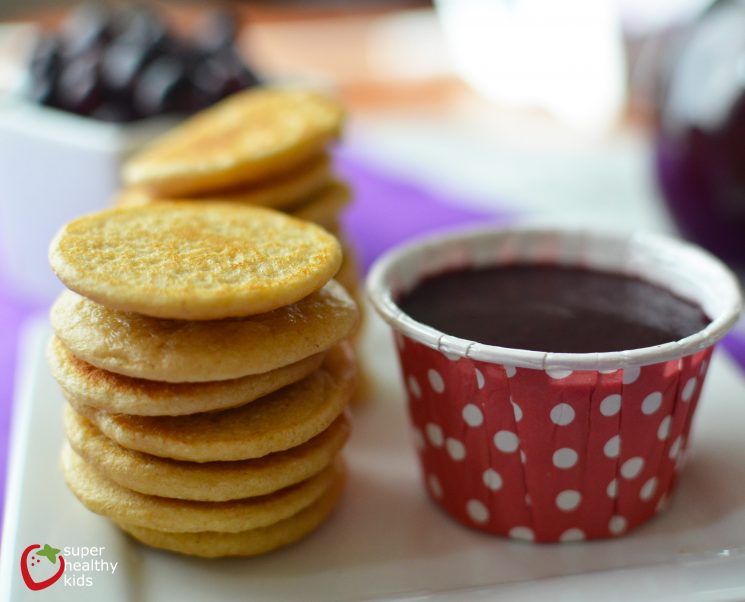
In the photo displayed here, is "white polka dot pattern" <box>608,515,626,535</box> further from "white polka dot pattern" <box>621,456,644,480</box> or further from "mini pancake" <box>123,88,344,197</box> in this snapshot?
"mini pancake" <box>123,88,344,197</box>

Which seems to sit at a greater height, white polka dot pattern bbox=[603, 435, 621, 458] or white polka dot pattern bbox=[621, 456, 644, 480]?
white polka dot pattern bbox=[603, 435, 621, 458]

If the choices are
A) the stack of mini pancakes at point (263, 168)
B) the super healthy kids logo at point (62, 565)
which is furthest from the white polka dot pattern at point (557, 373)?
the super healthy kids logo at point (62, 565)

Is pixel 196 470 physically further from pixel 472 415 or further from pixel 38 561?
pixel 472 415

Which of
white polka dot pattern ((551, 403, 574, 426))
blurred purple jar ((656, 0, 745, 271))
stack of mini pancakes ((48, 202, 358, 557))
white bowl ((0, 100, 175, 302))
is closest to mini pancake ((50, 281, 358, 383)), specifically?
stack of mini pancakes ((48, 202, 358, 557))

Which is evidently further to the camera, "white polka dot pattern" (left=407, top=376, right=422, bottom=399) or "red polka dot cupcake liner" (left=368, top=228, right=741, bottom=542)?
"white polka dot pattern" (left=407, top=376, right=422, bottom=399)

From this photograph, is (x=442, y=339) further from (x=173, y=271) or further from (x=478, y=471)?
(x=173, y=271)

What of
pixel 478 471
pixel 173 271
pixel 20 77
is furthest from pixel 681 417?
pixel 20 77
